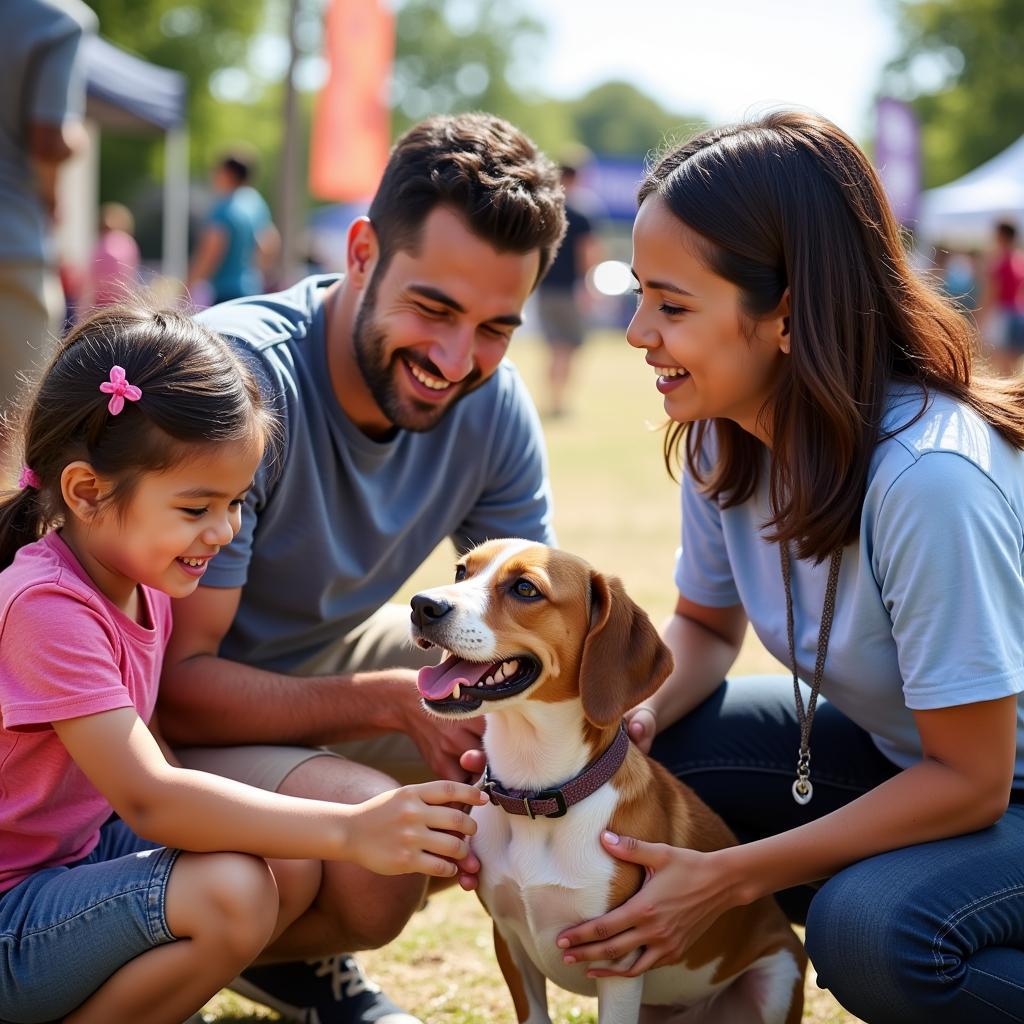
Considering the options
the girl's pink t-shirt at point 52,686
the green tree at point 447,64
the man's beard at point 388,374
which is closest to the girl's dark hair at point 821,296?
the man's beard at point 388,374

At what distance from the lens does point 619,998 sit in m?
2.74

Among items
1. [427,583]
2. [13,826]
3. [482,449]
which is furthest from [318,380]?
[427,583]

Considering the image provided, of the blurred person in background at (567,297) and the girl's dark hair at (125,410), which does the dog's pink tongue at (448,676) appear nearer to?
the girl's dark hair at (125,410)

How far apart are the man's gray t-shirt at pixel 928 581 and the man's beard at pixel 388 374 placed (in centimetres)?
107

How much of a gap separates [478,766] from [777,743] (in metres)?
0.82

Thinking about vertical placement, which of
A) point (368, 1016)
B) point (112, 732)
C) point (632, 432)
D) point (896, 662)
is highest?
point (896, 662)

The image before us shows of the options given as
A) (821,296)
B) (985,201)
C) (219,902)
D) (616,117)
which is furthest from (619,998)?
(616,117)

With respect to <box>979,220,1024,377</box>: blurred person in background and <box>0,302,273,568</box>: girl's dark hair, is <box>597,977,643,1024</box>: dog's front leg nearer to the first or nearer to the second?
<box>0,302,273,568</box>: girl's dark hair

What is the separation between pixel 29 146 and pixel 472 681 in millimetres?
4088

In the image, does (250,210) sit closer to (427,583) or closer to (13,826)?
(427,583)

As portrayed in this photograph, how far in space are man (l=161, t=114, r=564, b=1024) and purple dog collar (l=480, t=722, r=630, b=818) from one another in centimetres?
35

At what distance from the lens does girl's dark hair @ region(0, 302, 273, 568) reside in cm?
261

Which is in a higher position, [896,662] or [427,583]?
[896,662]

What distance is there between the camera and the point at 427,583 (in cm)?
721
